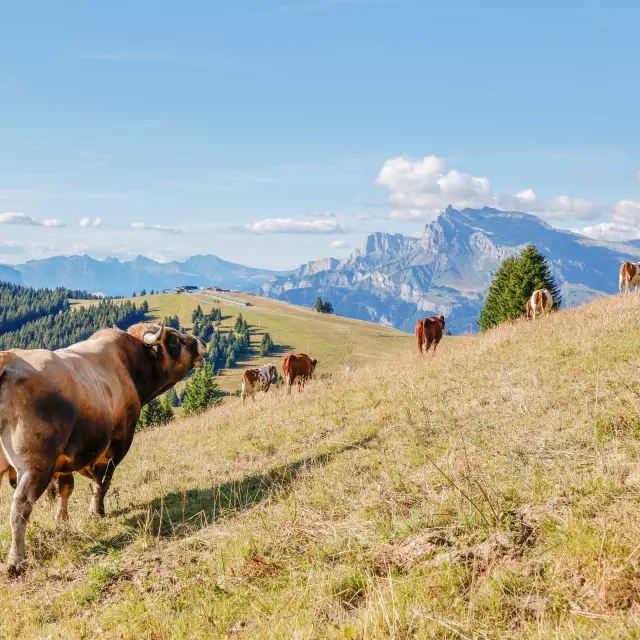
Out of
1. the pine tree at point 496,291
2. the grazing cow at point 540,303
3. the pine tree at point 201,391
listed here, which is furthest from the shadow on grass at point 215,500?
the pine tree at point 201,391

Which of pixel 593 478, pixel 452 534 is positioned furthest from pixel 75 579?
pixel 593 478

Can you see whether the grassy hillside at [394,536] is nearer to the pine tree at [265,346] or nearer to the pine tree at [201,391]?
the pine tree at [201,391]

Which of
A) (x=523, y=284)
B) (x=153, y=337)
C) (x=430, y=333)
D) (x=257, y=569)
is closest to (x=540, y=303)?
(x=430, y=333)

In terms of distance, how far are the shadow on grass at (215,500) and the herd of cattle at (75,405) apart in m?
1.13

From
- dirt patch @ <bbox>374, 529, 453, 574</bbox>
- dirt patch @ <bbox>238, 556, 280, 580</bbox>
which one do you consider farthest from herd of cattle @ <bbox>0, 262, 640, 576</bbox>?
dirt patch @ <bbox>374, 529, 453, 574</bbox>

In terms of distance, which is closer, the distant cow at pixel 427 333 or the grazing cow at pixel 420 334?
the grazing cow at pixel 420 334

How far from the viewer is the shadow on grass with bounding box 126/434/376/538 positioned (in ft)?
23.1

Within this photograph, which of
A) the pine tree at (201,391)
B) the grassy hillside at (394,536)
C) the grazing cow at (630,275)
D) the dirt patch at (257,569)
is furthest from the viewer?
the pine tree at (201,391)

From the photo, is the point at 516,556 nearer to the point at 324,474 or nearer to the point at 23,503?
the point at 324,474

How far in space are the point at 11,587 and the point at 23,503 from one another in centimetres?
101

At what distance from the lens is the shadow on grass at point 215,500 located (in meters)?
7.04

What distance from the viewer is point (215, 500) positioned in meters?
7.05

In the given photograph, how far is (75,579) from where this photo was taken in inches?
223

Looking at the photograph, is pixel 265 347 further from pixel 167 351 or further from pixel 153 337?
pixel 153 337
